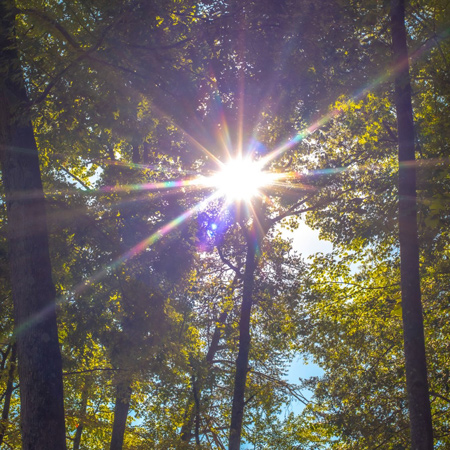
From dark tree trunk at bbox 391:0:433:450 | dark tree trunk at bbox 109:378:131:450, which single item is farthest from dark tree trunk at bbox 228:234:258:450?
dark tree trunk at bbox 391:0:433:450

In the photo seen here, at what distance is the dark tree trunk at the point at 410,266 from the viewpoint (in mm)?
7094

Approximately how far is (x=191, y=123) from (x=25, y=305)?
596 centimetres

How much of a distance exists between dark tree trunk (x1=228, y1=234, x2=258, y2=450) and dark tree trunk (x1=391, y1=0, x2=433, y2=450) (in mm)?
8981

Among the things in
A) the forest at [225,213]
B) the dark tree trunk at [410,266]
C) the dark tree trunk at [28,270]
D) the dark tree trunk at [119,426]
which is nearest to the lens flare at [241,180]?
the forest at [225,213]

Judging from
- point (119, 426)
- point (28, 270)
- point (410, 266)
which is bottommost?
point (28, 270)

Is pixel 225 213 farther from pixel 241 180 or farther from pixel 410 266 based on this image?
pixel 410 266

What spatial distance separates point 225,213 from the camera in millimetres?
18875

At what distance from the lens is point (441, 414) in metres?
15.1

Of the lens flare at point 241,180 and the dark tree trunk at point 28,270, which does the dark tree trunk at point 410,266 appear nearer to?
the dark tree trunk at point 28,270

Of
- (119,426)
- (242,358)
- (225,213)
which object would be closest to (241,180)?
(225,213)

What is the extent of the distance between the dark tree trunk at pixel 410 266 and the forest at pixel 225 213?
3cm

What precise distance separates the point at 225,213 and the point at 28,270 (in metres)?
11.9

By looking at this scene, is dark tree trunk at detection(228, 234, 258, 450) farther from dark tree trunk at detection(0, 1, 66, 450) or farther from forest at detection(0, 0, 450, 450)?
dark tree trunk at detection(0, 1, 66, 450)

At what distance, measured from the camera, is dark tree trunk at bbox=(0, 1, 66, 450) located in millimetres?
6816
